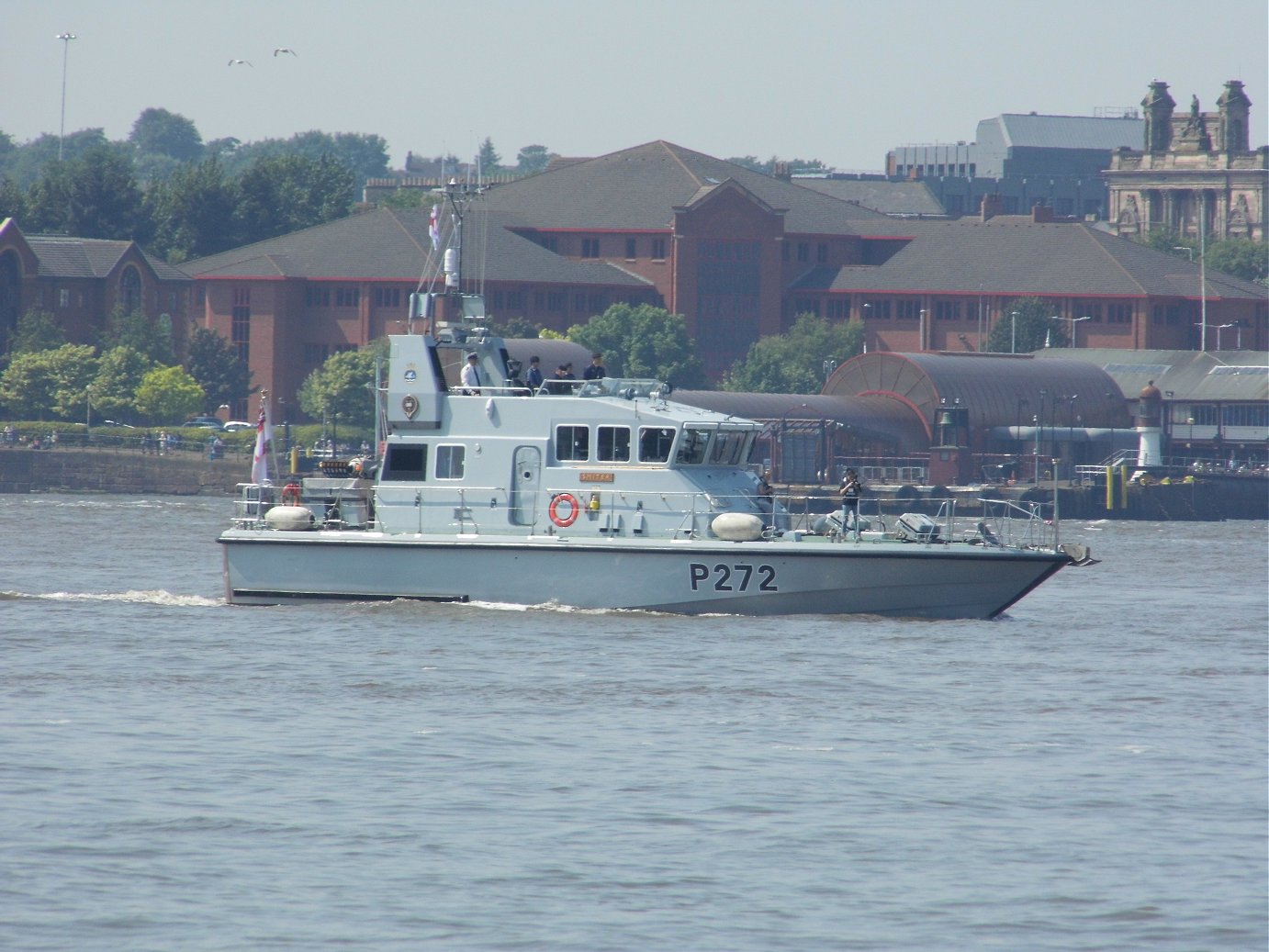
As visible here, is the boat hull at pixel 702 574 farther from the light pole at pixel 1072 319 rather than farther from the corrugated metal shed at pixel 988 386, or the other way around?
the light pole at pixel 1072 319

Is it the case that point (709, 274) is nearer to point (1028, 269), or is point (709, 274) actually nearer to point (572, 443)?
point (1028, 269)

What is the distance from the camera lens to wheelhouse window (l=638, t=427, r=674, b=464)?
31.8 metres

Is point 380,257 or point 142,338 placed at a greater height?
point 380,257

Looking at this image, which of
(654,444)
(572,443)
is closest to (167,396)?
(572,443)

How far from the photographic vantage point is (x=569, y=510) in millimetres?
31906

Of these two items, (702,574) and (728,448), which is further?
(728,448)

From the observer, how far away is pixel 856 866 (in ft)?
60.4

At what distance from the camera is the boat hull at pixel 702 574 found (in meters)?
31.1

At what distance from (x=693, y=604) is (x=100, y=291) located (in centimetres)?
9692

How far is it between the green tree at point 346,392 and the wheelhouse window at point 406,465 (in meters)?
74.7

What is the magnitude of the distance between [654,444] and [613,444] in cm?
61

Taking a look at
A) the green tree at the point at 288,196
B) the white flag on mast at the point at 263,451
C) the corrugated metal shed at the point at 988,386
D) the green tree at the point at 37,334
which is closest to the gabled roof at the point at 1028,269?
the corrugated metal shed at the point at 988,386

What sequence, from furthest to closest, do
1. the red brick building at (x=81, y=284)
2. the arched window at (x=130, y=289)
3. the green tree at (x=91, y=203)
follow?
the green tree at (x=91, y=203)
the arched window at (x=130, y=289)
the red brick building at (x=81, y=284)

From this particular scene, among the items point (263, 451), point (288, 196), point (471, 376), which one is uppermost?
point (288, 196)
